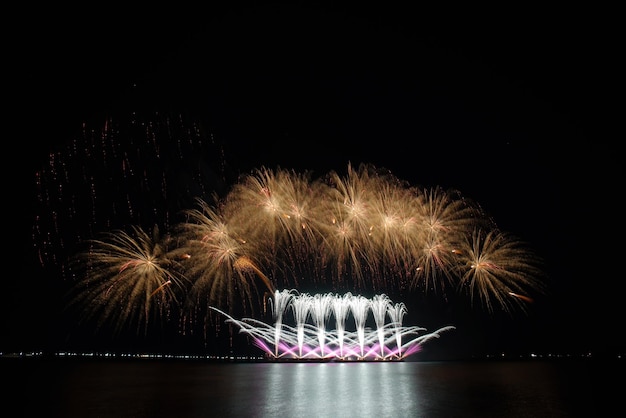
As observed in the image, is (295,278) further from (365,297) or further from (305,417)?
(305,417)

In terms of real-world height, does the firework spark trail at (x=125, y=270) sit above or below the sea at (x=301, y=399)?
above

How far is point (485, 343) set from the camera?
36719 millimetres

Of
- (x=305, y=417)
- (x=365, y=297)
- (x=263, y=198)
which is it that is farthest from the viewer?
(x=365, y=297)

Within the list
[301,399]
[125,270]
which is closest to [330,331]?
[125,270]

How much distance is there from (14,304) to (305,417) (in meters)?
31.4

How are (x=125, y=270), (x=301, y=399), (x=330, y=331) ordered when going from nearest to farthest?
(x=301, y=399), (x=125, y=270), (x=330, y=331)

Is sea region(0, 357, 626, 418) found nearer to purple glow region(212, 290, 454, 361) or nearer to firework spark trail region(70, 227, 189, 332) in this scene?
firework spark trail region(70, 227, 189, 332)

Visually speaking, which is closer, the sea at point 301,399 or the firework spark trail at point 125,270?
the sea at point 301,399

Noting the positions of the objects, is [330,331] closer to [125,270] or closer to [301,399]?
[125,270]

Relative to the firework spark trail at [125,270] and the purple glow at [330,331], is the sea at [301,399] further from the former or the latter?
the purple glow at [330,331]

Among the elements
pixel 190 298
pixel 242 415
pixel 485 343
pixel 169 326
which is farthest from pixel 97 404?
pixel 485 343

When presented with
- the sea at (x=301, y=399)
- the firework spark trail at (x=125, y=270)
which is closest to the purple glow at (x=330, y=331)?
the firework spark trail at (x=125, y=270)

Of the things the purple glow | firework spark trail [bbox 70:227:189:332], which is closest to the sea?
firework spark trail [bbox 70:227:189:332]

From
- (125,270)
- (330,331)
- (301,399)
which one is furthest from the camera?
(330,331)
